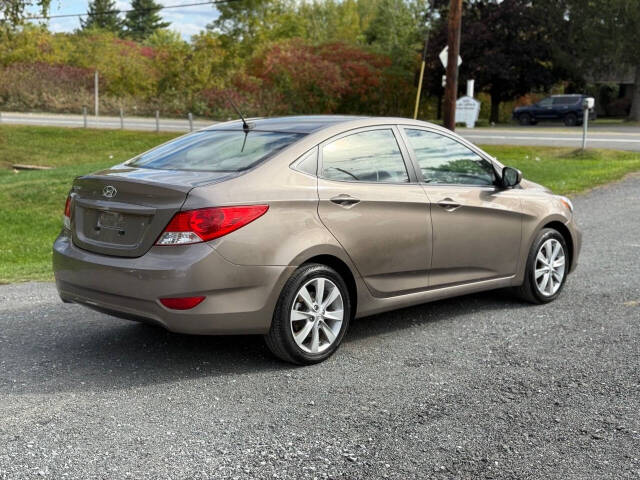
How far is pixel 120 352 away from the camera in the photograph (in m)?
5.57

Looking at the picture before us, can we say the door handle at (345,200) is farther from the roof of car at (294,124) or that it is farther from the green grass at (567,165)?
the green grass at (567,165)

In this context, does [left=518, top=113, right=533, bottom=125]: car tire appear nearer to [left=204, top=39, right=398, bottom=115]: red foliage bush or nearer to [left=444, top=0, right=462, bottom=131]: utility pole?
[left=204, top=39, right=398, bottom=115]: red foliage bush

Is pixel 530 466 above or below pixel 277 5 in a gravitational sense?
below

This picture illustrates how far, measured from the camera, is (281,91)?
38281 millimetres

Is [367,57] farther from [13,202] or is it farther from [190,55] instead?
[13,202]

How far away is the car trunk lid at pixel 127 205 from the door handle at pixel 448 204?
175 cm

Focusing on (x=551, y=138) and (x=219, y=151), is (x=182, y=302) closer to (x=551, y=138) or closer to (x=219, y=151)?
(x=219, y=151)

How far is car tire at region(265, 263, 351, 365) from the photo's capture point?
5.04 meters

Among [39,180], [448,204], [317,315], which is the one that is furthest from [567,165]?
[317,315]

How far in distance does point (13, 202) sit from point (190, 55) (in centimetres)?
2716

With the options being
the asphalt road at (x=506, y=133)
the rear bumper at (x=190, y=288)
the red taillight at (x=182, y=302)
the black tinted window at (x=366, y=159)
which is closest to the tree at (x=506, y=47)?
the asphalt road at (x=506, y=133)

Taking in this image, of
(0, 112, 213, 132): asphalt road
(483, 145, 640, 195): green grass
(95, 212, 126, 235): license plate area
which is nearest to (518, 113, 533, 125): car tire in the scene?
(0, 112, 213, 132): asphalt road

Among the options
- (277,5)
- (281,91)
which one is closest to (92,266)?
(281,91)

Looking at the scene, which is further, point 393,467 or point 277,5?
point 277,5
